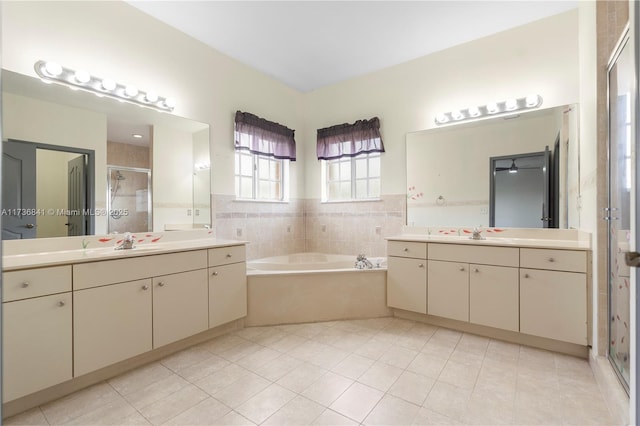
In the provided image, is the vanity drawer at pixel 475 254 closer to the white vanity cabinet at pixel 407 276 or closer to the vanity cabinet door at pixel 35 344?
the white vanity cabinet at pixel 407 276

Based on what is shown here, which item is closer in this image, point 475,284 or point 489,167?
point 475,284

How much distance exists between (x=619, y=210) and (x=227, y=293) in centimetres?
269

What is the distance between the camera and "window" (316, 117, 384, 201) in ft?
12.3

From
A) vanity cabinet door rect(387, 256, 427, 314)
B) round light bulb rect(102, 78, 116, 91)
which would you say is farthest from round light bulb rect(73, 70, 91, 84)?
vanity cabinet door rect(387, 256, 427, 314)

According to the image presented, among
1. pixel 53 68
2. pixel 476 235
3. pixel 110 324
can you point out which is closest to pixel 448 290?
pixel 476 235

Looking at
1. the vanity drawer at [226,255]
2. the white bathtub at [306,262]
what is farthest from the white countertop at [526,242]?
the vanity drawer at [226,255]

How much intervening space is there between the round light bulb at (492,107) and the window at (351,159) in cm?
114

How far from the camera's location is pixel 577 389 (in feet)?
6.05

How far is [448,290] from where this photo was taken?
2672mm

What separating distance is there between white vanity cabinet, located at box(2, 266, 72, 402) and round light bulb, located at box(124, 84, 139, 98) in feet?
4.87

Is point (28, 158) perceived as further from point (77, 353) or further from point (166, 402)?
point (166, 402)

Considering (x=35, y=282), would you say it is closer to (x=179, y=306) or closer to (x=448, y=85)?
(x=179, y=306)

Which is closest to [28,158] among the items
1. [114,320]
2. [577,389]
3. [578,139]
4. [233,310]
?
[114,320]

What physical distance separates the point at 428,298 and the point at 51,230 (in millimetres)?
2927
